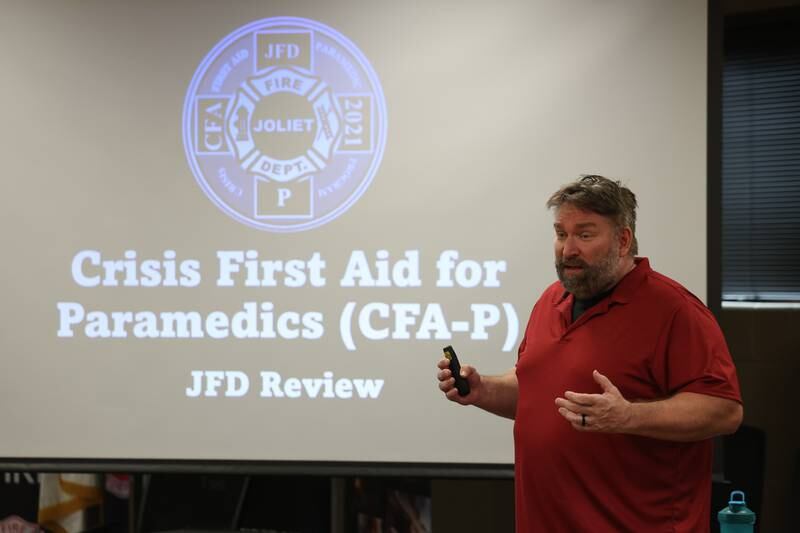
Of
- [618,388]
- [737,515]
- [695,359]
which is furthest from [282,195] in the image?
[737,515]

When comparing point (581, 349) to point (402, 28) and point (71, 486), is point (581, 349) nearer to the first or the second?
point (402, 28)

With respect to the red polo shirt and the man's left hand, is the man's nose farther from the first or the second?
the man's left hand

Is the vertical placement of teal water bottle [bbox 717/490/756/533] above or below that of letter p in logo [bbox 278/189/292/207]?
below

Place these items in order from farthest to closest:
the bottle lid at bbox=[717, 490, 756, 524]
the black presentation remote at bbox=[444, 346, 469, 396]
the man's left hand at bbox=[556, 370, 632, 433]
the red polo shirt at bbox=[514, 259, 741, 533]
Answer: the bottle lid at bbox=[717, 490, 756, 524]
the black presentation remote at bbox=[444, 346, 469, 396]
the red polo shirt at bbox=[514, 259, 741, 533]
the man's left hand at bbox=[556, 370, 632, 433]

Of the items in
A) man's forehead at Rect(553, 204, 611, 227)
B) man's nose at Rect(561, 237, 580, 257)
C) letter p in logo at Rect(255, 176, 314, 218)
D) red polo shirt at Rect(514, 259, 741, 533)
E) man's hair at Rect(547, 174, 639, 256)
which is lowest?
red polo shirt at Rect(514, 259, 741, 533)

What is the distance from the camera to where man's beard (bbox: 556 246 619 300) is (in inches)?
67.5

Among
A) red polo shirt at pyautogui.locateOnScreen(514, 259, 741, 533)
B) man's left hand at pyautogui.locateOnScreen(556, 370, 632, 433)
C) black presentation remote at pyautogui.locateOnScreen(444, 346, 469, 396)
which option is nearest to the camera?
man's left hand at pyautogui.locateOnScreen(556, 370, 632, 433)

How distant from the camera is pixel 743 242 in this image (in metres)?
3.21

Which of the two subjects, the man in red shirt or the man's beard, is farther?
the man's beard

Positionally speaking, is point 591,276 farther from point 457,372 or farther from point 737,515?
point 737,515

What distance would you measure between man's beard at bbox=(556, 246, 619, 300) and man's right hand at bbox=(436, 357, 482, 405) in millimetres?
328

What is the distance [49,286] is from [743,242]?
252cm

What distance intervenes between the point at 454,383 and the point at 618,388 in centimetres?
39

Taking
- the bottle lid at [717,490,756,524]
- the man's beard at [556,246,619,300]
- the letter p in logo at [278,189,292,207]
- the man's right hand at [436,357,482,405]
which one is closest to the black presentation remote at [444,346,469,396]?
the man's right hand at [436,357,482,405]
